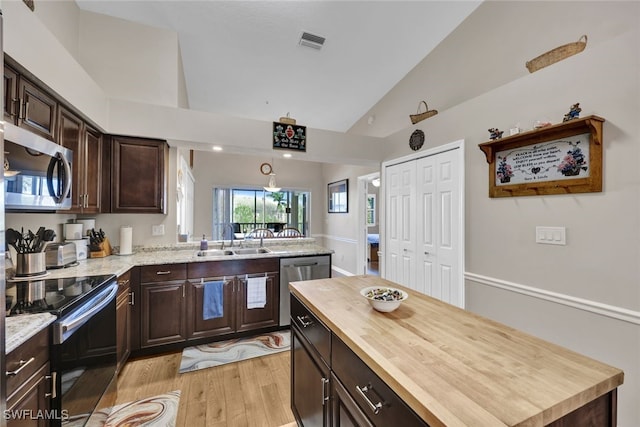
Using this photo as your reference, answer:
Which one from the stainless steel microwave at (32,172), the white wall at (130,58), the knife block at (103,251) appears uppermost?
the white wall at (130,58)

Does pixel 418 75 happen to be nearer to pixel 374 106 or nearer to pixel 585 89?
pixel 374 106

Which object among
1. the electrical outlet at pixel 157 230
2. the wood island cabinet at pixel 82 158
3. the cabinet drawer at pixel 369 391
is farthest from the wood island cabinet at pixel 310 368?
the electrical outlet at pixel 157 230

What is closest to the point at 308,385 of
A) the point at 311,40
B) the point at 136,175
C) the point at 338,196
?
the point at 136,175

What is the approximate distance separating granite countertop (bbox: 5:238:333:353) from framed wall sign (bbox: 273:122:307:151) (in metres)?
1.29

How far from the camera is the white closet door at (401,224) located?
3.41m

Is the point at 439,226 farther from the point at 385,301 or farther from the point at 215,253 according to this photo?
the point at 215,253

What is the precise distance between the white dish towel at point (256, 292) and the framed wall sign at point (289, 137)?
157 centimetres

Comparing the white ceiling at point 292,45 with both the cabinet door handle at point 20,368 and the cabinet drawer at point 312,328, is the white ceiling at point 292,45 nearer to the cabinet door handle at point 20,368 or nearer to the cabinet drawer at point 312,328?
the cabinet drawer at point 312,328

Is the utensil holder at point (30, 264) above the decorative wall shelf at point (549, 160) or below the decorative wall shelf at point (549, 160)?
below

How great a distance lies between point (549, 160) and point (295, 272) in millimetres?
2576

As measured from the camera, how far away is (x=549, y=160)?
80.6 inches

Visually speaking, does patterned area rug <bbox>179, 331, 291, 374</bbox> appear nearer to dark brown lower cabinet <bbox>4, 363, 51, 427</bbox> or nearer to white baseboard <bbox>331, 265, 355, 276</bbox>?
dark brown lower cabinet <bbox>4, 363, 51, 427</bbox>

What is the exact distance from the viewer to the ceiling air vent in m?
3.10

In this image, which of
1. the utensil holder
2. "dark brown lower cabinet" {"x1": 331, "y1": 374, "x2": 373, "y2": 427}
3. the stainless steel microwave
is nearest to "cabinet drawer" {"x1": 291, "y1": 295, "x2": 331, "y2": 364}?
"dark brown lower cabinet" {"x1": 331, "y1": 374, "x2": 373, "y2": 427}
